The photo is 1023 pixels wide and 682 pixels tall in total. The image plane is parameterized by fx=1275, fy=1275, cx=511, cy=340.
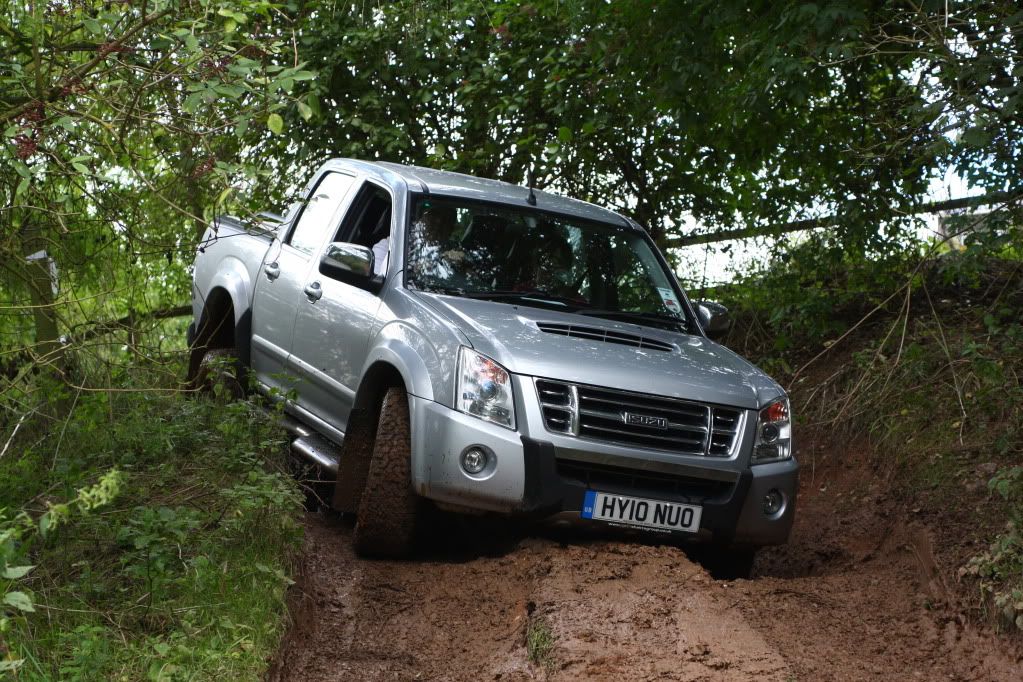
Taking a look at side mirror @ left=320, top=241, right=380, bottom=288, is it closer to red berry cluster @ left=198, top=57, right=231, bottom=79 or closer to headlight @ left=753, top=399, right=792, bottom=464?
red berry cluster @ left=198, top=57, right=231, bottom=79

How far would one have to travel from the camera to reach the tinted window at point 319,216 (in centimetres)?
740

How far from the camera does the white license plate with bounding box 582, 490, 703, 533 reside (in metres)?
5.58

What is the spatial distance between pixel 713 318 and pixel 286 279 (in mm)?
2480

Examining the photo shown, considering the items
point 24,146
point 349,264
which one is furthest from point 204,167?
point 349,264

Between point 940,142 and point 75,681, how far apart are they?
4588 mm

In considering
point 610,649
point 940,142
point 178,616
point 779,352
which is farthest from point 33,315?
point 779,352

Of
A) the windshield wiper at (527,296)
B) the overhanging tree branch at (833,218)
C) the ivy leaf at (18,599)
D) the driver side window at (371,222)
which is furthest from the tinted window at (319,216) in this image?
the ivy leaf at (18,599)

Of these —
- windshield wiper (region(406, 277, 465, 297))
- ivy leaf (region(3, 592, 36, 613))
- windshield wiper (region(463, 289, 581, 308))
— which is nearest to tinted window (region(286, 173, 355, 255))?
windshield wiper (region(406, 277, 465, 297))

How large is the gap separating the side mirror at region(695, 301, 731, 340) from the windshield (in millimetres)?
136

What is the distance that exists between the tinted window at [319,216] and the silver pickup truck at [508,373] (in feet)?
0.08

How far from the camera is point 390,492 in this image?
575cm

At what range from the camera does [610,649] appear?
4883 millimetres

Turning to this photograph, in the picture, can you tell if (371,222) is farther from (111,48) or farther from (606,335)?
(111,48)

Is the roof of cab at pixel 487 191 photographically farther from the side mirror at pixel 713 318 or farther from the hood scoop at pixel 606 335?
the hood scoop at pixel 606 335
